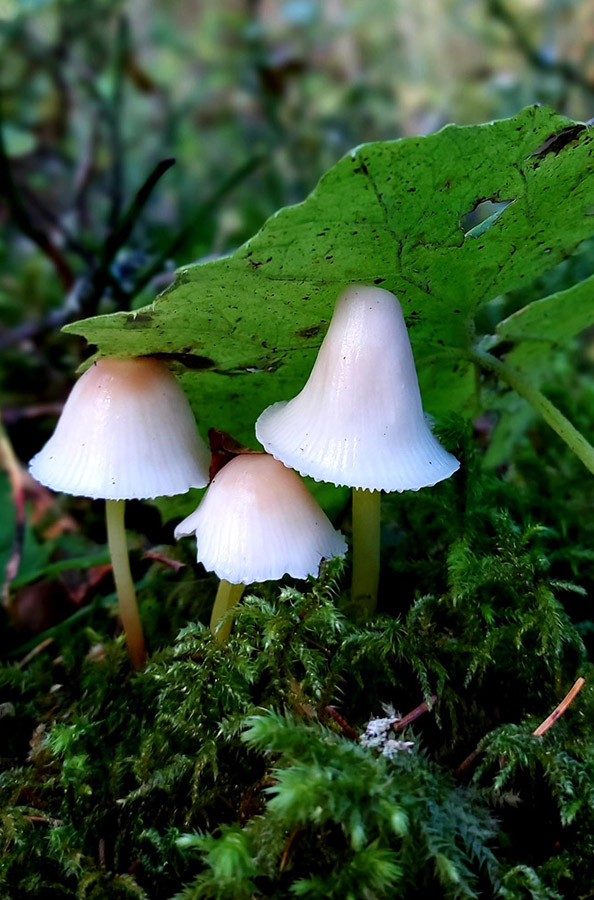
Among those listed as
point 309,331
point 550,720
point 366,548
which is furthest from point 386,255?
point 550,720

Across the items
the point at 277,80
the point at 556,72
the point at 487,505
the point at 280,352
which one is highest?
the point at 277,80

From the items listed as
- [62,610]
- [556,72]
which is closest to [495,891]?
[62,610]

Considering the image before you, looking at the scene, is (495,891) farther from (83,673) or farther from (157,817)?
(83,673)

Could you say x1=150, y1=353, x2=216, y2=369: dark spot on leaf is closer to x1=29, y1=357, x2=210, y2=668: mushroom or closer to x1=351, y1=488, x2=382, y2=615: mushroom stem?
x1=29, y1=357, x2=210, y2=668: mushroom

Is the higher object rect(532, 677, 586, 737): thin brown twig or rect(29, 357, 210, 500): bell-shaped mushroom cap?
rect(29, 357, 210, 500): bell-shaped mushroom cap

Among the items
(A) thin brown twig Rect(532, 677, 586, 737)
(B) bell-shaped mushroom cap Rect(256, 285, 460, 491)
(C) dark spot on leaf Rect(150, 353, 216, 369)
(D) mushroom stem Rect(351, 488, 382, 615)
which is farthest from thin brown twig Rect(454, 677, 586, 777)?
(C) dark spot on leaf Rect(150, 353, 216, 369)

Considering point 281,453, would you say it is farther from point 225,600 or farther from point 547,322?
point 547,322
